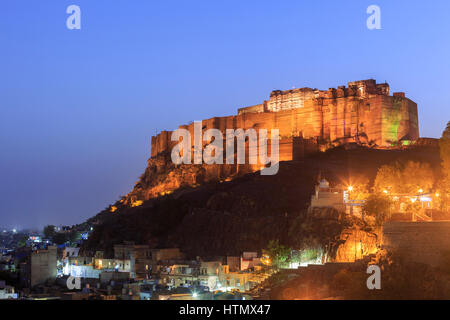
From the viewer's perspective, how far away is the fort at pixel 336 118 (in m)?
68.9

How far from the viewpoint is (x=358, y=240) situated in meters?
34.5

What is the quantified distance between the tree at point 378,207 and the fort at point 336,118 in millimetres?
29711

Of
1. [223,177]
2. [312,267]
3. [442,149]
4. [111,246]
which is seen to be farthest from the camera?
[223,177]

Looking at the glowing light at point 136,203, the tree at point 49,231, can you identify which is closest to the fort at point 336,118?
the glowing light at point 136,203

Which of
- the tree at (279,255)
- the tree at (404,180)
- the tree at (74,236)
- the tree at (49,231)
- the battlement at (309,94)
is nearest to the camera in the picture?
the tree at (279,255)

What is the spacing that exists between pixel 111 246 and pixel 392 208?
31511 mm

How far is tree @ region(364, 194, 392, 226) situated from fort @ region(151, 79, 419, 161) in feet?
97.5

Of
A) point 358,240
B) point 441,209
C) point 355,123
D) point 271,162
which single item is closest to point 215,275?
→ point 358,240

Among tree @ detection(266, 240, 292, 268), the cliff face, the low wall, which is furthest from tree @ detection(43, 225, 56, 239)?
the low wall

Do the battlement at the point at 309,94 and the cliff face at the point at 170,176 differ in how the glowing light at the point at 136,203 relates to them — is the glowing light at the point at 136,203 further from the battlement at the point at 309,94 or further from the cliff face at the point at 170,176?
the battlement at the point at 309,94

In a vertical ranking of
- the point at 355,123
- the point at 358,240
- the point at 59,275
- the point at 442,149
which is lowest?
the point at 59,275

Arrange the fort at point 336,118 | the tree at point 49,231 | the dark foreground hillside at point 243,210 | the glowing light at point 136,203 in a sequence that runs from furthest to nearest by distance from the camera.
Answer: the tree at point 49,231
the glowing light at point 136,203
the fort at point 336,118
the dark foreground hillside at point 243,210

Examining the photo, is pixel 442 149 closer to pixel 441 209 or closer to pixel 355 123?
pixel 441 209

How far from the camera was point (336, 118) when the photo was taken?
238 ft
